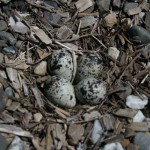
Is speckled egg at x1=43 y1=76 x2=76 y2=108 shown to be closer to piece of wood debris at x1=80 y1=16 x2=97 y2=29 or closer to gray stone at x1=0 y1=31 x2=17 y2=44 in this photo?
gray stone at x1=0 y1=31 x2=17 y2=44

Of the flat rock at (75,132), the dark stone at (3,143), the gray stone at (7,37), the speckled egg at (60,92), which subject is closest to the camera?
the dark stone at (3,143)

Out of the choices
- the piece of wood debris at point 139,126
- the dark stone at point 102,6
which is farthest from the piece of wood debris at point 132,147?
the dark stone at point 102,6

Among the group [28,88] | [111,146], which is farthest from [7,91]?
[111,146]

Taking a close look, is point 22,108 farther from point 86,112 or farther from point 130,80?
point 130,80

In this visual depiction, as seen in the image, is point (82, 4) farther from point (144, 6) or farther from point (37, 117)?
point (37, 117)

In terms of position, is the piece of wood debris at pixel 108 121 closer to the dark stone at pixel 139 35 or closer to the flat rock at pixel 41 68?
the flat rock at pixel 41 68

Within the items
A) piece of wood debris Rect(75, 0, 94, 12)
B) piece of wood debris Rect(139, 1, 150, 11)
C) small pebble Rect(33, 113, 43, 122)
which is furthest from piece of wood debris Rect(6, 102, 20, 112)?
piece of wood debris Rect(139, 1, 150, 11)
